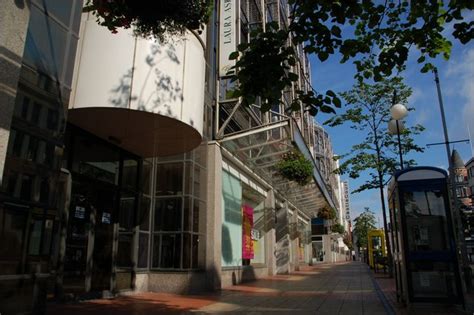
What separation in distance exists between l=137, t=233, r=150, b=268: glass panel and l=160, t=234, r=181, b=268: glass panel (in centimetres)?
47

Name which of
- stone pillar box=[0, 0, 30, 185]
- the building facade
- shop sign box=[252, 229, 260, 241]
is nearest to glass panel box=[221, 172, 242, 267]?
the building facade

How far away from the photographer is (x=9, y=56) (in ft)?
18.6

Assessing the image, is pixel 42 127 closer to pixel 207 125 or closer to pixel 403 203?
pixel 403 203

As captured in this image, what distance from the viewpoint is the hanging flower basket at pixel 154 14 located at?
4820mm

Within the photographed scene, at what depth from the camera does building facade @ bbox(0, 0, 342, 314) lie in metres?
6.05

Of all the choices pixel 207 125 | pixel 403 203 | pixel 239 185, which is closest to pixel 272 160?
pixel 239 185

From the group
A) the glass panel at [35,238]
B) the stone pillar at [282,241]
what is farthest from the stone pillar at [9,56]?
the stone pillar at [282,241]

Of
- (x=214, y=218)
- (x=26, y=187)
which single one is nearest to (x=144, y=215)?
(x=214, y=218)

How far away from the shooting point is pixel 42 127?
21.4ft

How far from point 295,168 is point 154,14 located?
12.9 m

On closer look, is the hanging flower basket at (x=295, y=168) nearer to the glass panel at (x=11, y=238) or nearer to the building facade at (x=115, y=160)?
the building facade at (x=115, y=160)

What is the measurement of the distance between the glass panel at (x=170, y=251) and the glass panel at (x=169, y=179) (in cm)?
136

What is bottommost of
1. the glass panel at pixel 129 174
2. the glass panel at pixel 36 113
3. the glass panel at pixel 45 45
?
the glass panel at pixel 36 113

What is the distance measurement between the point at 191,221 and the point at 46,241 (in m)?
6.74
